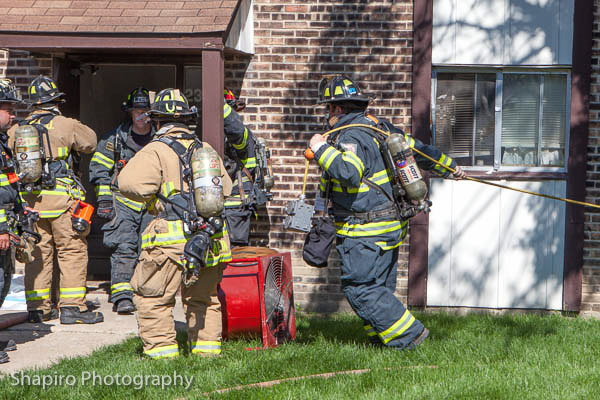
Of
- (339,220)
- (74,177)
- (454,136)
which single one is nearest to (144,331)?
(339,220)

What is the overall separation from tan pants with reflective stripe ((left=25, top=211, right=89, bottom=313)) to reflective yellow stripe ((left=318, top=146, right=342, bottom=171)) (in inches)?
109

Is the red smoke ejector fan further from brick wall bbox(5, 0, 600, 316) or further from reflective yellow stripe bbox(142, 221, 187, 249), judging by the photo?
brick wall bbox(5, 0, 600, 316)

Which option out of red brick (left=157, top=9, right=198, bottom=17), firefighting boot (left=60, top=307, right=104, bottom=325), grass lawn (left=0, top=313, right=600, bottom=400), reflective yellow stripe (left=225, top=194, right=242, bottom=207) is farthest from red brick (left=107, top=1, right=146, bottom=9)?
grass lawn (left=0, top=313, right=600, bottom=400)

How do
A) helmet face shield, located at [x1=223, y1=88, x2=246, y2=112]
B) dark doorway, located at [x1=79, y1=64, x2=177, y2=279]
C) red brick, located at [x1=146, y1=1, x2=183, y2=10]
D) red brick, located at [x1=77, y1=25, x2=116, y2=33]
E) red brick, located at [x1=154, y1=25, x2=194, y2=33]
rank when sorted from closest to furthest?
1. red brick, located at [x1=154, y1=25, x2=194, y2=33]
2. red brick, located at [x1=77, y1=25, x2=116, y2=33]
3. red brick, located at [x1=146, y1=1, x2=183, y2=10]
4. helmet face shield, located at [x1=223, y1=88, x2=246, y2=112]
5. dark doorway, located at [x1=79, y1=64, x2=177, y2=279]

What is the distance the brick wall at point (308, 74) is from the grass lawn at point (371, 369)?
→ 169 cm

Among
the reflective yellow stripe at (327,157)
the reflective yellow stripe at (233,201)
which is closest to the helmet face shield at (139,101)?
the reflective yellow stripe at (233,201)

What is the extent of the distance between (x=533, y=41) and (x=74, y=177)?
4.76 metres

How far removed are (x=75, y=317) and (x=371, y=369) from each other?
320 centimetres

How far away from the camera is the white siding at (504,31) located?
788cm

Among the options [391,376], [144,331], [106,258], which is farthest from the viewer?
[106,258]

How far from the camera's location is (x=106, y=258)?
9.17 meters

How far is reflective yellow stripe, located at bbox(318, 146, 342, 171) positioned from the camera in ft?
18.4

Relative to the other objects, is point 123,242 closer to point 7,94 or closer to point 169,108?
point 7,94

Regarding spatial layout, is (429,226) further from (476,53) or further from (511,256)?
(476,53)
